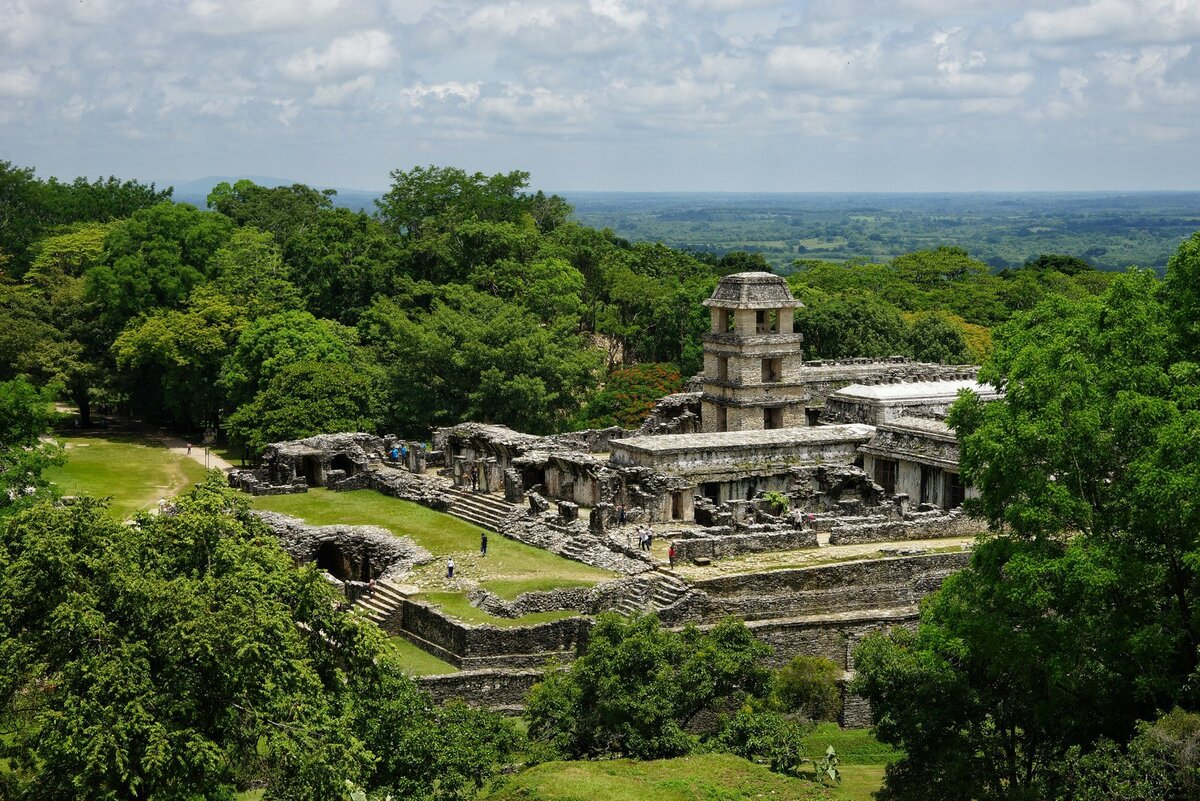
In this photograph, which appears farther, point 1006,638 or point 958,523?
point 958,523

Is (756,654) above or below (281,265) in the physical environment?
below

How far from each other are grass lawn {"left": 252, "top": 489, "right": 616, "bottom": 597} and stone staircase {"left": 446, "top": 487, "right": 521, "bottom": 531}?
35 cm

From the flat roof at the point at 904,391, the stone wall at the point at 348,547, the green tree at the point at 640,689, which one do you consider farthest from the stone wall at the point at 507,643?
the flat roof at the point at 904,391

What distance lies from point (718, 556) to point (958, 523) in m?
7.36

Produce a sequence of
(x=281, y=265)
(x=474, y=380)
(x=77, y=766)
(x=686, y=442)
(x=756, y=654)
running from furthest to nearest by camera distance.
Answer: (x=281, y=265), (x=474, y=380), (x=686, y=442), (x=756, y=654), (x=77, y=766)

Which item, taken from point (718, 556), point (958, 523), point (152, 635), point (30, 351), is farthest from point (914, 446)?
point (30, 351)

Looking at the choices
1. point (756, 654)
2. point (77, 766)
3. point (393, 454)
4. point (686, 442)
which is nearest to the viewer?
point (77, 766)

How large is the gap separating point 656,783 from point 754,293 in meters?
29.8

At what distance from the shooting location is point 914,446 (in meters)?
46.4

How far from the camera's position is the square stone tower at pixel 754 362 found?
52.8 m

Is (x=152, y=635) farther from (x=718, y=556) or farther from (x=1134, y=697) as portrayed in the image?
(x=718, y=556)

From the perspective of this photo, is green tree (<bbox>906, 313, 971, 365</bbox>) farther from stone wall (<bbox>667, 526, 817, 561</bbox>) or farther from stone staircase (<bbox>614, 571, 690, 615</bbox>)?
stone staircase (<bbox>614, 571, 690, 615</bbox>)

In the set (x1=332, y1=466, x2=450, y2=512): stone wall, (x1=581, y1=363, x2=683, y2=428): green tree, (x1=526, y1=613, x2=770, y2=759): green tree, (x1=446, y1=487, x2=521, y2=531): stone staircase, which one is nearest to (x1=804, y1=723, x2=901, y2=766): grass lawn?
(x1=526, y1=613, x2=770, y2=759): green tree

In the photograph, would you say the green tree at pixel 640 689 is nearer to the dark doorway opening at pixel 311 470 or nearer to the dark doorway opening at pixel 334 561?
the dark doorway opening at pixel 334 561
